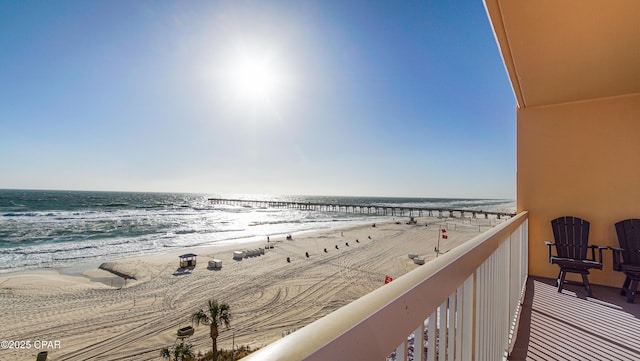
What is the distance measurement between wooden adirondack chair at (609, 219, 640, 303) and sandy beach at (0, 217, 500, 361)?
17.8 feet

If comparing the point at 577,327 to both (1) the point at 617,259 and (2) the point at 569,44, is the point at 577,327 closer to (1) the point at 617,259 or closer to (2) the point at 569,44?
(1) the point at 617,259

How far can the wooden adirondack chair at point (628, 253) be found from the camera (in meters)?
2.88

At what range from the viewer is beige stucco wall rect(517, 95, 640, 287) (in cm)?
337

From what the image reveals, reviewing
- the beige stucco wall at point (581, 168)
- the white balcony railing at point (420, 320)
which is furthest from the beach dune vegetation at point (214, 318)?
the beige stucco wall at point (581, 168)

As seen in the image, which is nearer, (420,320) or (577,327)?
(420,320)

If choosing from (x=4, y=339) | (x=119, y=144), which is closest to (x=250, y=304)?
(x=4, y=339)

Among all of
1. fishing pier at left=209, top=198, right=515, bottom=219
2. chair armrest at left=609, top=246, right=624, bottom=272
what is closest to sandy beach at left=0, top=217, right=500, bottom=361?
chair armrest at left=609, top=246, right=624, bottom=272

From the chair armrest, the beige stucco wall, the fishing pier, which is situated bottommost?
the fishing pier

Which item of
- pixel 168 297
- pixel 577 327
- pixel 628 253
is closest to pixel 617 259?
pixel 628 253

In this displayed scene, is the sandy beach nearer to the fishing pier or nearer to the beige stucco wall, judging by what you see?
the beige stucco wall

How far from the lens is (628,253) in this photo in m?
3.11

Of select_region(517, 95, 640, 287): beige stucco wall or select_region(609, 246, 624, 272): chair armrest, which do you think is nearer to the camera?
select_region(609, 246, 624, 272): chair armrest

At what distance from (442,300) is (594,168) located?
441 centimetres

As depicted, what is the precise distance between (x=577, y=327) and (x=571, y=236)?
70.4 inches
